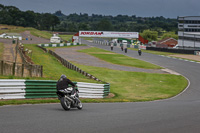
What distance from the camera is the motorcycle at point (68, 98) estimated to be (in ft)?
41.3

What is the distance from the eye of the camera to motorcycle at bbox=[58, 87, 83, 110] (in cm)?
1259

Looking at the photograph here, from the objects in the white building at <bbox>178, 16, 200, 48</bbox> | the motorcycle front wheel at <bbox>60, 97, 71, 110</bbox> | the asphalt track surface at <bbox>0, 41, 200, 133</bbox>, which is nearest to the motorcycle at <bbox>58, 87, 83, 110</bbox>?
the motorcycle front wheel at <bbox>60, 97, 71, 110</bbox>

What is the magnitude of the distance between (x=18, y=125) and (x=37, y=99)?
712cm

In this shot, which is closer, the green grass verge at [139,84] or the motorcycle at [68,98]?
the motorcycle at [68,98]

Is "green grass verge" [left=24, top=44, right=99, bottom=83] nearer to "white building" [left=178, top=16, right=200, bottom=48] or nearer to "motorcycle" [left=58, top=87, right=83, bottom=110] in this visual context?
"motorcycle" [left=58, top=87, right=83, bottom=110]

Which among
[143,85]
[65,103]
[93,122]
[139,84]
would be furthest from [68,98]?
[139,84]

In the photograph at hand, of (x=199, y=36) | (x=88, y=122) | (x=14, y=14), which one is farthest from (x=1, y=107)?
(x=14, y=14)

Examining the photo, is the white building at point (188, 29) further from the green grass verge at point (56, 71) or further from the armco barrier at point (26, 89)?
the armco barrier at point (26, 89)

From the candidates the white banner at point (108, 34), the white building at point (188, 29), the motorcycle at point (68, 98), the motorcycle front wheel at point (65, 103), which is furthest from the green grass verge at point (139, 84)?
the white building at point (188, 29)

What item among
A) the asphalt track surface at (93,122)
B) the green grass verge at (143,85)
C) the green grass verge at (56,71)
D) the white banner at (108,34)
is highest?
the white banner at (108,34)

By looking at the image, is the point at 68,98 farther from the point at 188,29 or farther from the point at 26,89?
the point at 188,29

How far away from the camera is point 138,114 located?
1221 centimetres

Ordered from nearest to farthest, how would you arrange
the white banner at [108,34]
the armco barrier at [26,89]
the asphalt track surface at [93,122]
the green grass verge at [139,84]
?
1. the asphalt track surface at [93,122]
2. the armco barrier at [26,89]
3. the green grass verge at [139,84]
4. the white banner at [108,34]

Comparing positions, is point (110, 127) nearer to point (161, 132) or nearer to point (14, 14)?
point (161, 132)
